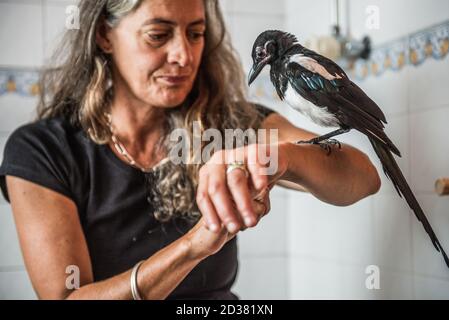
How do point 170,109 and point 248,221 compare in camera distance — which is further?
point 170,109

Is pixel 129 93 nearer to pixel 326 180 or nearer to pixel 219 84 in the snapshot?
pixel 219 84

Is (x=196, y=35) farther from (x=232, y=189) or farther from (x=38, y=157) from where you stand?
(x=38, y=157)

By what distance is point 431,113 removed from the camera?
0.47 m

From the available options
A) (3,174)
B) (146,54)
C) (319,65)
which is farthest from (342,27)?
(3,174)

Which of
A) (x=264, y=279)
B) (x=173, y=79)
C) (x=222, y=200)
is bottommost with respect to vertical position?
(x=264, y=279)

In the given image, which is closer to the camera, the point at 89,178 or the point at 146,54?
the point at 146,54

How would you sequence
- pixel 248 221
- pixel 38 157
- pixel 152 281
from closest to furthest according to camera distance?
pixel 248 221
pixel 152 281
pixel 38 157

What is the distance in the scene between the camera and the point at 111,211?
0.56 m

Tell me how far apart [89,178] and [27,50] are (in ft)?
0.50

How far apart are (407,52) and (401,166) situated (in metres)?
0.11

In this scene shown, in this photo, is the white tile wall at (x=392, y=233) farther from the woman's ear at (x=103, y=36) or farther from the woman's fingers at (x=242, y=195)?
the woman's ear at (x=103, y=36)

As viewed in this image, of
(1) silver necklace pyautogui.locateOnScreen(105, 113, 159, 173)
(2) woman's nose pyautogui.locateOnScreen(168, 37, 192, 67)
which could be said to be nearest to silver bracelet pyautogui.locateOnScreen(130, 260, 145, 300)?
(1) silver necklace pyautogui.locateOnScreen(105, 113, 159, 173)

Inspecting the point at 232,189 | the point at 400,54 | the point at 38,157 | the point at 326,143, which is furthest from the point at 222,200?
the point at 38,157
